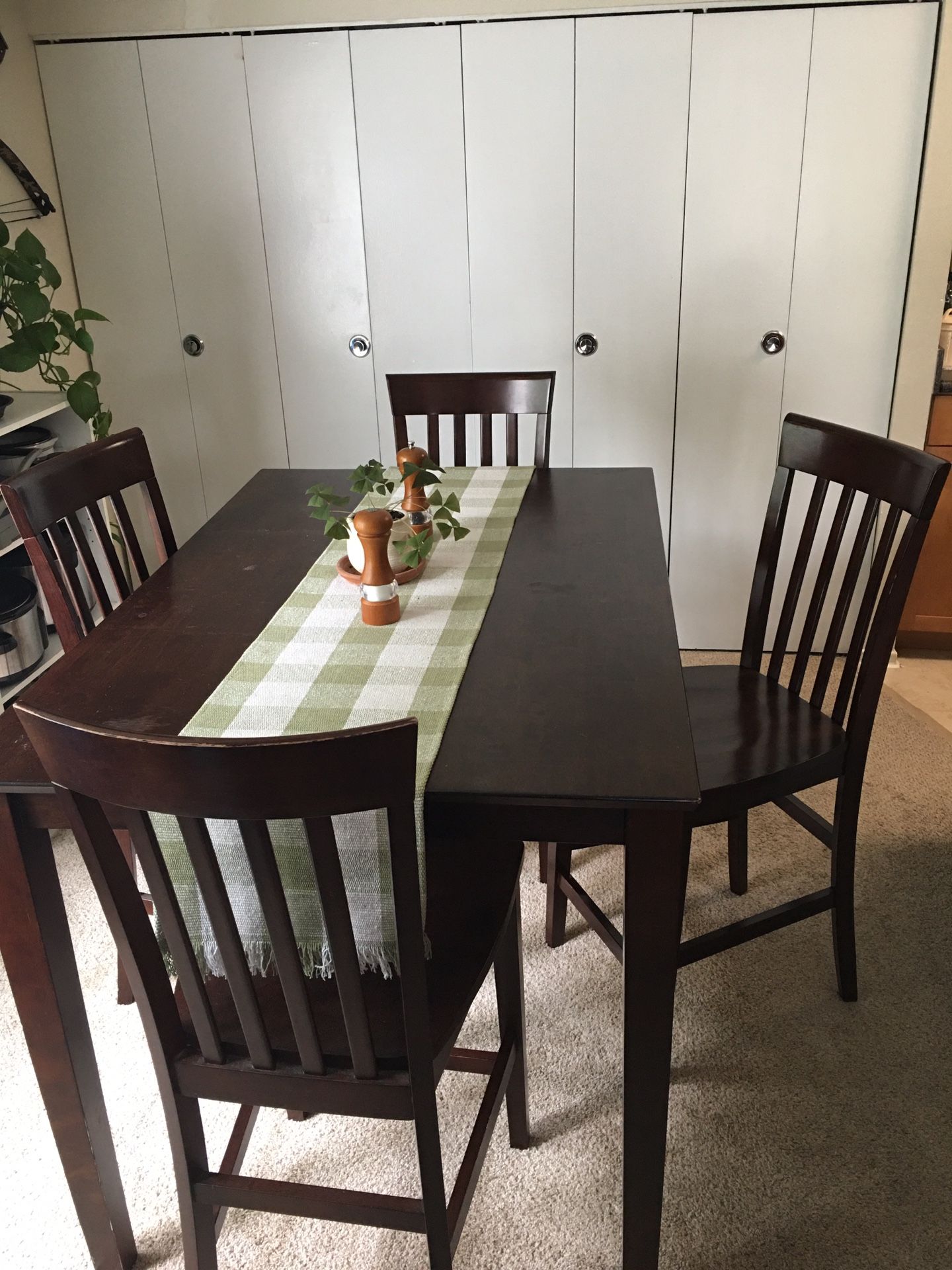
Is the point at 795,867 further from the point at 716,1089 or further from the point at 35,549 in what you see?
the point at 35,549

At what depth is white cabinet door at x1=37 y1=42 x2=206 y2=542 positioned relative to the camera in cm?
281

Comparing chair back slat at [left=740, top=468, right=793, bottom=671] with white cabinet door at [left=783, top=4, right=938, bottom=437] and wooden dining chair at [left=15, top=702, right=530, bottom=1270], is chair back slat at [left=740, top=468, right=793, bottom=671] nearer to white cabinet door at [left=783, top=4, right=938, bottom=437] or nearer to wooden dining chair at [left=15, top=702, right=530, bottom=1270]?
wooden dining chair at [left=15, top=702, right=530, bottom=1270]

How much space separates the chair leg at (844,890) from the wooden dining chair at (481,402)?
3.32 ft

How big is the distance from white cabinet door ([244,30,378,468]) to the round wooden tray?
147cm

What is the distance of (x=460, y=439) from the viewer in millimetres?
2426

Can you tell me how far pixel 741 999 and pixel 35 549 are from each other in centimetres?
147

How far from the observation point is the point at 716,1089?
172 centimetres

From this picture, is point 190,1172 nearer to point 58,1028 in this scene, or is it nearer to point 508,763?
point 58,1028

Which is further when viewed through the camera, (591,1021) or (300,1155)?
(591,1021)

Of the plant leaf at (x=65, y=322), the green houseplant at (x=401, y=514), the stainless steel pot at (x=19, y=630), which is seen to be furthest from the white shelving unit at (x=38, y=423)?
the green houseplant at (x=401, y=514)

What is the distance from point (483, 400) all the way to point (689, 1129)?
1.56 metres

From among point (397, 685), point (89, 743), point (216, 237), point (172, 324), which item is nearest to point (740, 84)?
point (216, 237)

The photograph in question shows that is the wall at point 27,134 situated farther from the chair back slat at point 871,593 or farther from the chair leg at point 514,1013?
the chair back slat at point 871,593

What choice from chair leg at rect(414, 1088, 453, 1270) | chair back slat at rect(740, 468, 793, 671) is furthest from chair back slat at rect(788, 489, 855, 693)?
chair leg at rect(414, 1088, 453, 1270)
